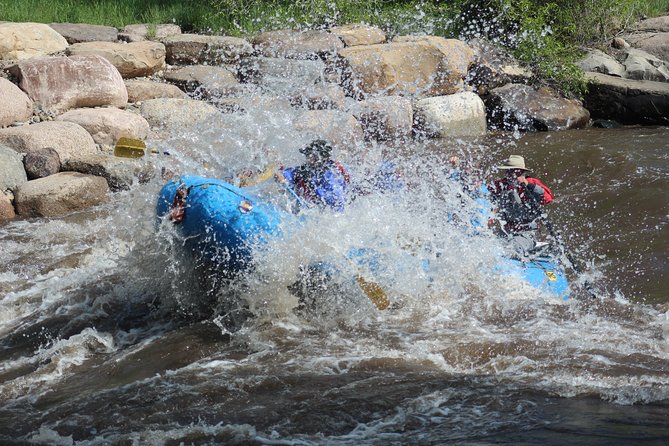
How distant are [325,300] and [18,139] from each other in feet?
16.0

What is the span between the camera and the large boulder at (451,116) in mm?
11492

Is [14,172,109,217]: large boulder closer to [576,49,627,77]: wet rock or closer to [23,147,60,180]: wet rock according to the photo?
[23,147,60,180]: wet rock

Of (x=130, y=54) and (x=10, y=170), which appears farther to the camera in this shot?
(x=130, y=54)

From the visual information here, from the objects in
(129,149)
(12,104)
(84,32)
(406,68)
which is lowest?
(129,149)

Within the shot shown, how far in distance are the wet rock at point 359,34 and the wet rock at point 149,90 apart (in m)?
2.87

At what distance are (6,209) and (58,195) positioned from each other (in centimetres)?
50

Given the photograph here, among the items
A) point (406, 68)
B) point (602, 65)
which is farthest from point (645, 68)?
point (406, 68)

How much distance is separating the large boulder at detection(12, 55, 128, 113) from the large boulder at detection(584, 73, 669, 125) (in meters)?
6.97

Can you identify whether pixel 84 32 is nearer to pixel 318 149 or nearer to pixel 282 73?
pixel 282 73

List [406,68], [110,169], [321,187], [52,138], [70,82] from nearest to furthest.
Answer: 1. [321,187]
2. [110,169]
3. [52,138]
4. [70,82]
5. [406,68]

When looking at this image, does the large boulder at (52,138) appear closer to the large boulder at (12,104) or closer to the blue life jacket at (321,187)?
the large boulder at (12,104)

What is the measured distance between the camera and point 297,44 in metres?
12.5

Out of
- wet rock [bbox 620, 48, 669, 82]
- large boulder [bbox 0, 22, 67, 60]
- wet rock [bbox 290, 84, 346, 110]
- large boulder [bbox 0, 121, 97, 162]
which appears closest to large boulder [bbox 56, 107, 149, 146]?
large boulder [bbox 0, 121, 97, 162]

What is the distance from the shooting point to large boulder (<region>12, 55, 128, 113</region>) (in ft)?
32.5
